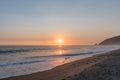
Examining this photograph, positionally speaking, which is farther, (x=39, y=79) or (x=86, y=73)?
(x=39, y=79)

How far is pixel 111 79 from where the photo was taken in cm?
1073

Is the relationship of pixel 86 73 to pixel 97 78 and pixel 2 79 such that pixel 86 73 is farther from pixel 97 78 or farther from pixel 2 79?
pixel 2 79

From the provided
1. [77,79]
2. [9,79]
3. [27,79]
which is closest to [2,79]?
[9,79]

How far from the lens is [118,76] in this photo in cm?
1115

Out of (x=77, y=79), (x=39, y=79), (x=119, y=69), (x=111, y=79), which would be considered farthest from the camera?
(x=39, y=79)

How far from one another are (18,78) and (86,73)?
5.30 meters

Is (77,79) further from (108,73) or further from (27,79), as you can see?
(27,79)

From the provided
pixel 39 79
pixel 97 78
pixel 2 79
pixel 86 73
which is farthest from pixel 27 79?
pixel 97 78

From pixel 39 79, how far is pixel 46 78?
0.47 metres

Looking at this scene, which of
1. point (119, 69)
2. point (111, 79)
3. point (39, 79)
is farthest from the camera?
point (39, 79)

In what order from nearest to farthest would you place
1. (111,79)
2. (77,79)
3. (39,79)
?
(111,79) < (77,79) < (39,79)

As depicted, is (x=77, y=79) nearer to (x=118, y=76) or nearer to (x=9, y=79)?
(x=118, y=76)

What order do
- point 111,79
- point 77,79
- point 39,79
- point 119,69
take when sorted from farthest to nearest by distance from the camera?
point 39,79, point 119,69, point 77,79, point 111,79

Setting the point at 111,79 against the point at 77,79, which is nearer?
the point at 111,79
